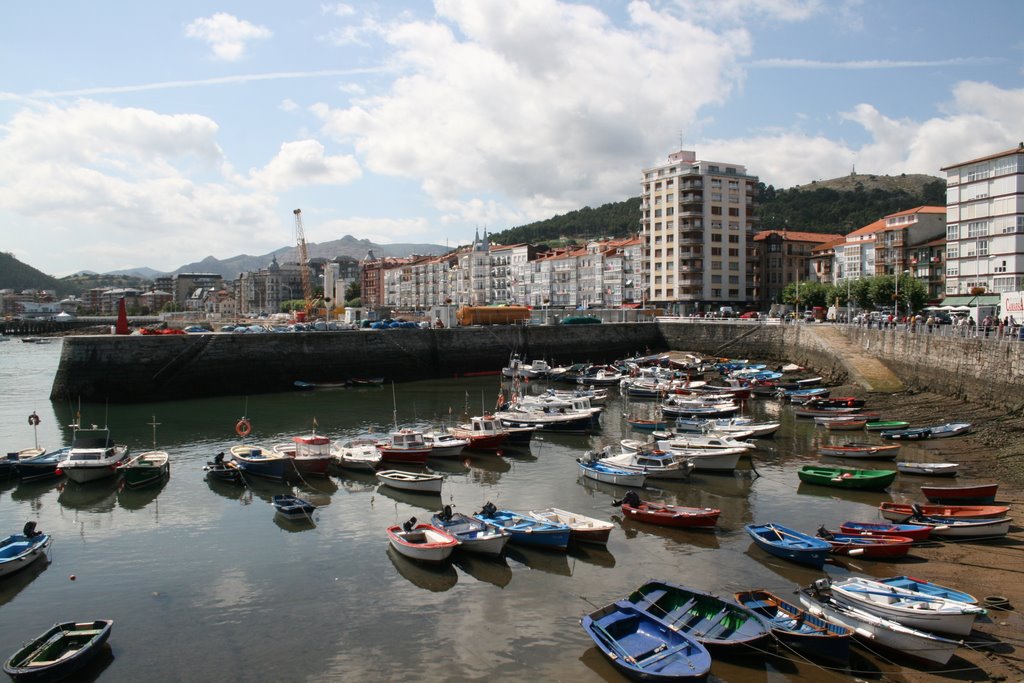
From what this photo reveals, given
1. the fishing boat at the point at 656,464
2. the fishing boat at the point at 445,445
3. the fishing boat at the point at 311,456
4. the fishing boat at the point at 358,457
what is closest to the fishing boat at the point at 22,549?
the fishing boat at the point at 311,456

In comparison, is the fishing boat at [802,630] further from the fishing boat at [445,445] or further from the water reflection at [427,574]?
the fishing boat at [445,445]

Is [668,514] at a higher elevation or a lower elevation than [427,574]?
higher

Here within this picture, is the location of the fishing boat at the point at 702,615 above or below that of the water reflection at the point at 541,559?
above

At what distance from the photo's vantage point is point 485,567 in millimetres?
22641

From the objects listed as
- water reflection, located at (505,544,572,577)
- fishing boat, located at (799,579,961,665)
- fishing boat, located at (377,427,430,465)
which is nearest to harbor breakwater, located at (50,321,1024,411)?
fishing boat, located at (799,579,961,665)

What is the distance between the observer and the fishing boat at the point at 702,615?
16.5 m

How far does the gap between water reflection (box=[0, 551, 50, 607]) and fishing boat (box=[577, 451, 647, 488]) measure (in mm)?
A: 21271

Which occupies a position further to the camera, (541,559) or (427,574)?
(541,559)

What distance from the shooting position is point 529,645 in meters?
17.5

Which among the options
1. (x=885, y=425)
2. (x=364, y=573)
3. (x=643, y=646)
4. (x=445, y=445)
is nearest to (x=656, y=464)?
(x=445, y=445)

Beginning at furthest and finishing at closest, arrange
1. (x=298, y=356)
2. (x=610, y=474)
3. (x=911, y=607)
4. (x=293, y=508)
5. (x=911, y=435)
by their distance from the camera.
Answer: (x=298, y=356) < (x=911, y=435) < (x=610, y=474) < (x=293, y=508) < (x=911, y=607)

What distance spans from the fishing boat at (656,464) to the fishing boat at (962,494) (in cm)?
973

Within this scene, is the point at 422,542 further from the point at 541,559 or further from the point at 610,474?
the point at 610,474

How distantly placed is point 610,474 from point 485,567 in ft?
35.9
